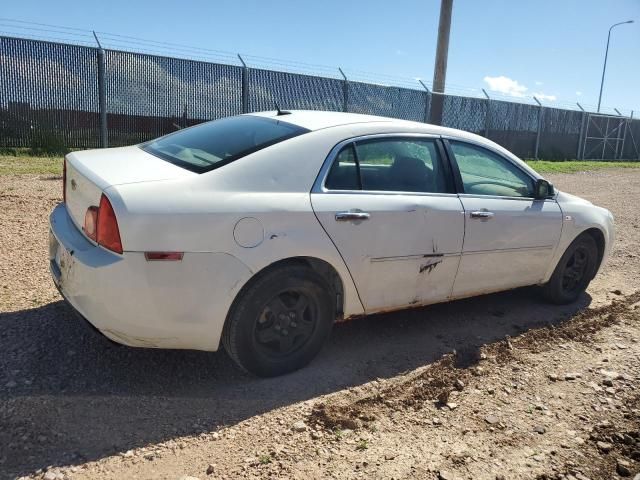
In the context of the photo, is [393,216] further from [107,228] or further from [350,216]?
[107,228]

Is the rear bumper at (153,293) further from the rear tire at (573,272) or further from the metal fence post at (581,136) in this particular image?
the metal fence post at (581,136)

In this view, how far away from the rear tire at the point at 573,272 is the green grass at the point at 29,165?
336 inches

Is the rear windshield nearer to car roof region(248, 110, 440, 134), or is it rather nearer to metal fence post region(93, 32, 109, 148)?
car roof region(248, 110, 440, 134)

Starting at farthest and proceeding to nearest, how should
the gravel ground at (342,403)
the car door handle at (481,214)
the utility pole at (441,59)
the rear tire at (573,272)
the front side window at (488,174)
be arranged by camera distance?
the utility pole at (441,59) < the rear tire at (573,272) < the front side window at (488,174) < the car door handle at (481,214) < the gravel ground at (342,403)

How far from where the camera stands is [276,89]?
50.4 feet

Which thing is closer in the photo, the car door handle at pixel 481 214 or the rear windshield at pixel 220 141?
the rear windshield at pixel 220 141

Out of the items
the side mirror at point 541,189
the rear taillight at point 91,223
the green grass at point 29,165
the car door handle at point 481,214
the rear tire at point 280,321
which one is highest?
the side mirror at point 541,189

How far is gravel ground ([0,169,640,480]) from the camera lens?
271 centimetres

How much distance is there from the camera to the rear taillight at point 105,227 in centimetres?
291

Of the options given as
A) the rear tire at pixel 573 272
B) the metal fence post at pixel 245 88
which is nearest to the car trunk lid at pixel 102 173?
the rear tire at pixel 573 272

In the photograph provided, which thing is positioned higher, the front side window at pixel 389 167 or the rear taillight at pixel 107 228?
the front side window at pixel 389 167

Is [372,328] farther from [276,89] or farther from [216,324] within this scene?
[276,89]

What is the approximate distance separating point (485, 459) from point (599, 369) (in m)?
1.56

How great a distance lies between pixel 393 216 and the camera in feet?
12.1
